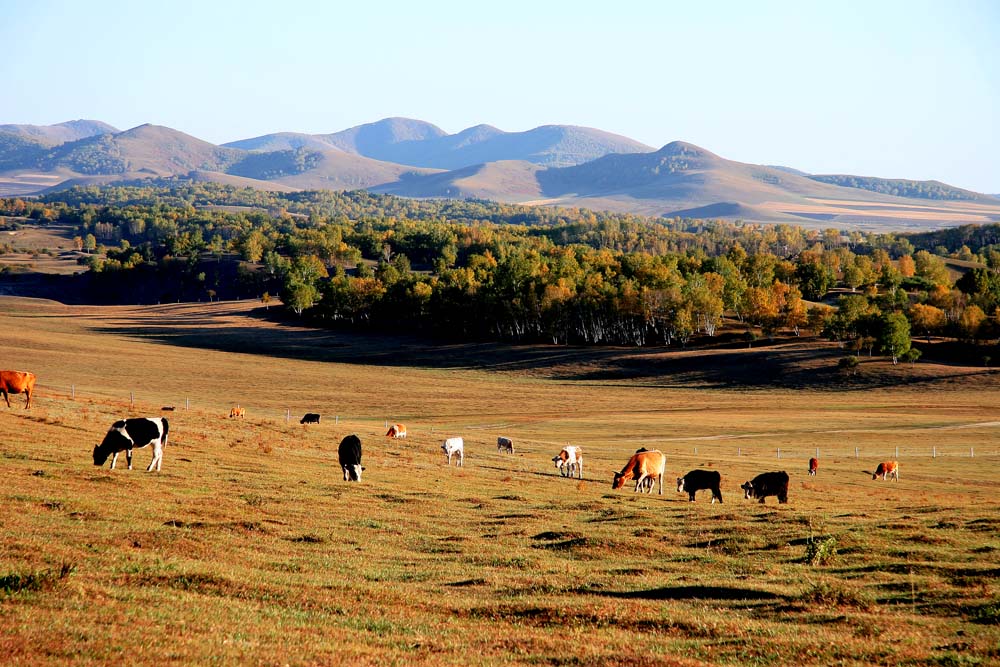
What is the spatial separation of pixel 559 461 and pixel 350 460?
470 inches

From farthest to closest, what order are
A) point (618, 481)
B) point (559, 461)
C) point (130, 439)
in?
point (559, 461) < point (618, 481) < point (130, 439)

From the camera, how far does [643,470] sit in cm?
3472

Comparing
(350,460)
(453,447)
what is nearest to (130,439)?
(350,460)

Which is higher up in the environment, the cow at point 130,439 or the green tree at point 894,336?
the cow at point 130,439

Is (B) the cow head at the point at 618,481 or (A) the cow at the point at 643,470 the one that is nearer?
(A) the cow at the point at 643,470

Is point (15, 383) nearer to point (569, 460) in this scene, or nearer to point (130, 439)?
point (130, 439)

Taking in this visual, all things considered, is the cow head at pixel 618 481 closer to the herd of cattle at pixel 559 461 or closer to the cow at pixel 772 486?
the herd of cattle at pixel 559 461

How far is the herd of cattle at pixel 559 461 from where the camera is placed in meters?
28.2

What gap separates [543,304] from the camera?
146 meters

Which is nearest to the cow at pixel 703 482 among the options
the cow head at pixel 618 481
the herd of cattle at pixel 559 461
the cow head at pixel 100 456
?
the herd of cattle at pixel 559 461

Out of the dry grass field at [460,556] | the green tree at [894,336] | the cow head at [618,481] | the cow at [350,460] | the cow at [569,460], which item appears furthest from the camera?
the green tree at [894,336]

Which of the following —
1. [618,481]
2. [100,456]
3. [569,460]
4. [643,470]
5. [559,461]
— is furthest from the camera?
[559,461]

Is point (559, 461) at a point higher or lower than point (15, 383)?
lower

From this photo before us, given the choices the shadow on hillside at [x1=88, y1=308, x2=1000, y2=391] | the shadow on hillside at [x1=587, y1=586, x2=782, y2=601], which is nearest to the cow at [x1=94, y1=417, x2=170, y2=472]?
the shadow on hillside at [x1=587, y1=586, x2=782, y2=601]
